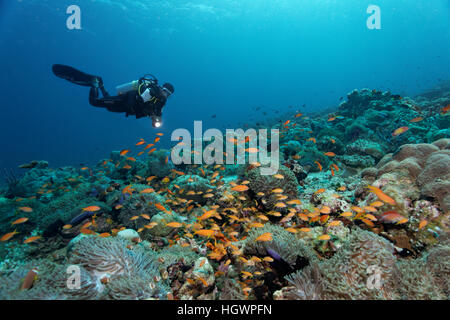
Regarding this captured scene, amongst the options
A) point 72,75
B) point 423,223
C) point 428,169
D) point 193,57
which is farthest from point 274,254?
point 193,57

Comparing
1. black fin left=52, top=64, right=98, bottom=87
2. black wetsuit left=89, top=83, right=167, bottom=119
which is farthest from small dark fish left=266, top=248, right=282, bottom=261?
black fin left=52, top=64, right=98, bottom=87

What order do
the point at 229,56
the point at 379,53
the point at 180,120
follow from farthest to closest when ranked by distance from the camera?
1. the point at 379,53
2. the point at 180,120
3. the point at 229,56

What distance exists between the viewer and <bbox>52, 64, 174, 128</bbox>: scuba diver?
7801 millimetres

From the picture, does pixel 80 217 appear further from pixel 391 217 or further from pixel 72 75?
pixel 391 217

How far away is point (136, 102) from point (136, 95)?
354mm

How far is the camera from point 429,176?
14.5ft

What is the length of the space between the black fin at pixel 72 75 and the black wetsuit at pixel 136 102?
0.73 m

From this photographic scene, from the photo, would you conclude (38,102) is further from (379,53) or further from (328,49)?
(379,53)

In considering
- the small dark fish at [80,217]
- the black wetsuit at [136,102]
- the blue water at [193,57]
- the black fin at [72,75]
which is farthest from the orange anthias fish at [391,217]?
the blue water at [193,57]

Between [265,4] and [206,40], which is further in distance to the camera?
[206,40]

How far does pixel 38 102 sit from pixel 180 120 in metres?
73.6

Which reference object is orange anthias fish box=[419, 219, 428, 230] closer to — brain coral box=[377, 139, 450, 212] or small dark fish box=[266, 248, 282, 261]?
brain coral box=[377, 139, 450, 212]

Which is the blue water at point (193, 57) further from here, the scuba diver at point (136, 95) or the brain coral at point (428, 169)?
the brain coral at point (428, 169)
